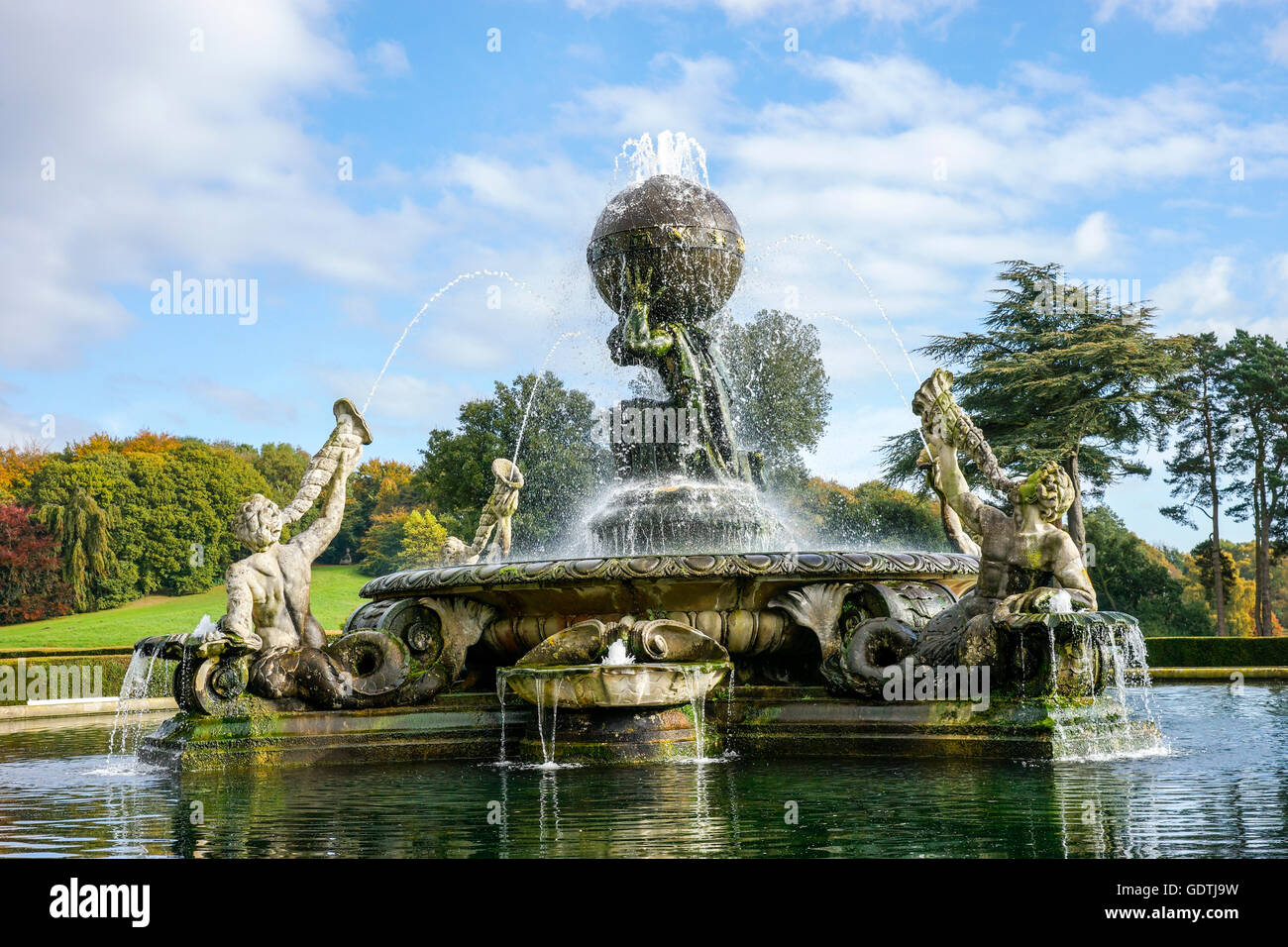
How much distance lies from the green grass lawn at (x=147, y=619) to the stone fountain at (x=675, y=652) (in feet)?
107

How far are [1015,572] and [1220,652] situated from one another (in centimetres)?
1924

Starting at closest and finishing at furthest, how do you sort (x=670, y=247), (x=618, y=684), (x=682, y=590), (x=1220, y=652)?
(x=618, y=684) < (x=682, y=590) < (x=670, y=247) < (x=1220, y=652)

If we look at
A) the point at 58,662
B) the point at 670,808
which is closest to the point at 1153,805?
the point at 670,808

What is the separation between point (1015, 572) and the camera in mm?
8938

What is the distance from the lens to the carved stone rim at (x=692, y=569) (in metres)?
8.77

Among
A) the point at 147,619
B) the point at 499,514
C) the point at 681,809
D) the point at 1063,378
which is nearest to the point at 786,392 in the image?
the point at 1063,378

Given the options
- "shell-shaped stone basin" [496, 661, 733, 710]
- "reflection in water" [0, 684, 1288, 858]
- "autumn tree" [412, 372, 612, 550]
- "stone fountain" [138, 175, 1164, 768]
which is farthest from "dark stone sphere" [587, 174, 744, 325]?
"autumn tree" [412, 372, 612, 550]

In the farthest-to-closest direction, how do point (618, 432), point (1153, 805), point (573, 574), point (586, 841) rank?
1. point (618, 432)
2. point (573, 574)
3. point (1153, 805)
4. point (586, 841)

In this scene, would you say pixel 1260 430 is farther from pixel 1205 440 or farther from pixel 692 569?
pixel 692 569

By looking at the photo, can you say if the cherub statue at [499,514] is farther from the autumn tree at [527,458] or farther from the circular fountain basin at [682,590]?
the autumn tree at [527,458]

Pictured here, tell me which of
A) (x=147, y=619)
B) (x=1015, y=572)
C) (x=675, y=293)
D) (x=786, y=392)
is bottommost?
(x=147, y=619)

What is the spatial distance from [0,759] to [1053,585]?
8.73 metres
